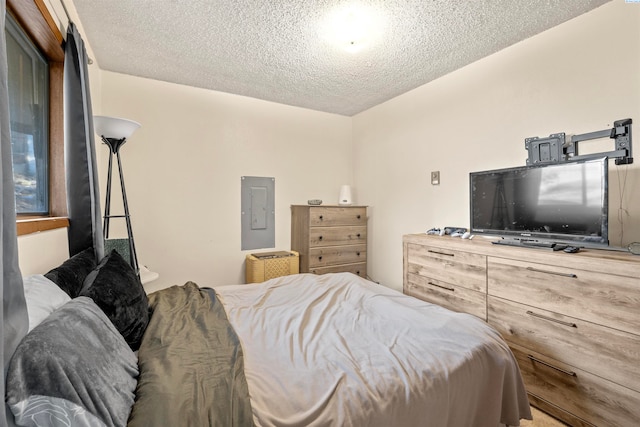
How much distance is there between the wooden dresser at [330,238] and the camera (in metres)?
3.33

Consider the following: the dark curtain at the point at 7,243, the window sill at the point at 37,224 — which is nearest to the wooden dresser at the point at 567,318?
the dark curtain at the point at 7,243

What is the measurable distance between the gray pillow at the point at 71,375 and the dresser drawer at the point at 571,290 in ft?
6.71

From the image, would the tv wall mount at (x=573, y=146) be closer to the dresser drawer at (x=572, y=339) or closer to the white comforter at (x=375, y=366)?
the dresser drawer at (x=572, y=339)

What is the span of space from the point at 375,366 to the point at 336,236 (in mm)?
2408

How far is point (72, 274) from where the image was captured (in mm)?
1280

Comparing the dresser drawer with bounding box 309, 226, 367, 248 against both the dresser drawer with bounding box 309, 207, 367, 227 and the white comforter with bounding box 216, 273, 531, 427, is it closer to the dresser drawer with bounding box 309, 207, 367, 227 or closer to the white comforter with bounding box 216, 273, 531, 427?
the dresser drawer with bounding box 309, 207, 367, 227

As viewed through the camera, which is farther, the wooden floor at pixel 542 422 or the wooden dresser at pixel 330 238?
the wooden dresser at pixel 330 238

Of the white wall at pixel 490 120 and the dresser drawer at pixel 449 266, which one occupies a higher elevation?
the white wall at pixel 490 120

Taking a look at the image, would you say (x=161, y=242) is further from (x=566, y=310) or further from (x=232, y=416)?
(x=566, y=310)

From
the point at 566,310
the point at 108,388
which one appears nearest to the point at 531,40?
the point at 566,310

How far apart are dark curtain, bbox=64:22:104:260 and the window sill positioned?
0.10 m

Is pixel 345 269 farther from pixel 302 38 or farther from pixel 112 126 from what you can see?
pixel 112 126

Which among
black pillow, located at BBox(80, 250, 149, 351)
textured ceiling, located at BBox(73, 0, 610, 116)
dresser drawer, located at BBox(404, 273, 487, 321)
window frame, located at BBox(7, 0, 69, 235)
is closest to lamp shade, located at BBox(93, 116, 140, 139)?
window frame, located at BBox(7, 0, 69, 235)

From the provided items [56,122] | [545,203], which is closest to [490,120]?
[545,203]
